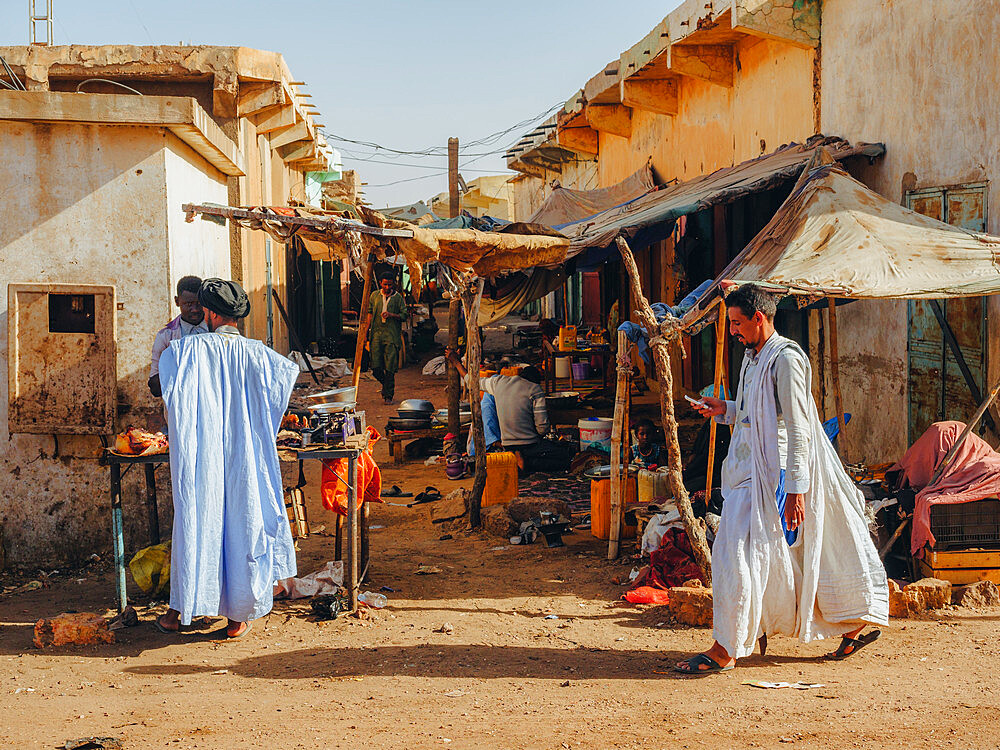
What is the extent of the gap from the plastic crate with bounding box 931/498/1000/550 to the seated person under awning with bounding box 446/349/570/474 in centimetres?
391

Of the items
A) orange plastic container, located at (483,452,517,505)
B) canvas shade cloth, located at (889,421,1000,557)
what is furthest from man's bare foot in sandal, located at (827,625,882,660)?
orange plastic container, located at (483,452,517,505)

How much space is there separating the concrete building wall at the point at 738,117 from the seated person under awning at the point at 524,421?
3766mm

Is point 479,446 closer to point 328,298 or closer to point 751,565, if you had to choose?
point 751,565

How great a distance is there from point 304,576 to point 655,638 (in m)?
2.34

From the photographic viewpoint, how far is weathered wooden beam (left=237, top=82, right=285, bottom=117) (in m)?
11.6

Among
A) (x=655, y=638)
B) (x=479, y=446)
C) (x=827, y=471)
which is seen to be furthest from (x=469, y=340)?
(x=827, y=471)

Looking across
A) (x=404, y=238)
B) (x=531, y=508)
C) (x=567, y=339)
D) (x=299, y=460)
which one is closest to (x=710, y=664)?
(x=299, y=460)

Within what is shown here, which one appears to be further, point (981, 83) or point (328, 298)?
point (328, 298)

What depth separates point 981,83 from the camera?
6.36 meters

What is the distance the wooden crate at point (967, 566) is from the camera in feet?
17.3

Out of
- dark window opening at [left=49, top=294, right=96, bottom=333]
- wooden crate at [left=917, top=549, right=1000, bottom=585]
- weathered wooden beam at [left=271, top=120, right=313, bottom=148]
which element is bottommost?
wooden crate at [left=917, top=549, right=1000, bottom=585]

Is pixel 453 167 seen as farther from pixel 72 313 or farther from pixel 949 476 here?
pixel 949 476

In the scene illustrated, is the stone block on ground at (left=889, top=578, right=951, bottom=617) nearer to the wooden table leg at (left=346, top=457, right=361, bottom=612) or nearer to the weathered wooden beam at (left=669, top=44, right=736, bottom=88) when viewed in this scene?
the wooden table leg at (left=346, top=457, right=361, bottom=612)

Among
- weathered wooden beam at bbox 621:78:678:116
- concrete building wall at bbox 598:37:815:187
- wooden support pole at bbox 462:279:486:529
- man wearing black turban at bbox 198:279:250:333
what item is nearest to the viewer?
man wearing black turban at bbox 198:279:250:333
